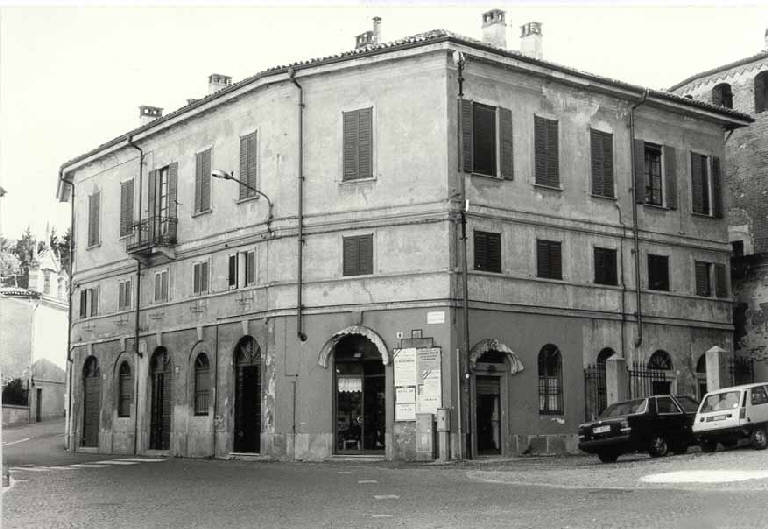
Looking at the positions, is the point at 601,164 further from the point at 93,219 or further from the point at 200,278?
the point at 93,219

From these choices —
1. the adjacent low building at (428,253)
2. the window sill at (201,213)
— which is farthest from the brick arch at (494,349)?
the window sill at (201,213)

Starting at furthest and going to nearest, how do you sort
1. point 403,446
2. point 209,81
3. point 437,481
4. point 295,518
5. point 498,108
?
point 209,81, point 498,108, point 403,446, point 437,481, point 295,518

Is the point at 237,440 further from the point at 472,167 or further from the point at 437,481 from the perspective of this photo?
the point at 437,481

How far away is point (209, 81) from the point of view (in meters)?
39.0

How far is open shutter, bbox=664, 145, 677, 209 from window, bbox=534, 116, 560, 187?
4904 mm

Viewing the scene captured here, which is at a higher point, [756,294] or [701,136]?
[701,136]

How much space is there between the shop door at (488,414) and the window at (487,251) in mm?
2998

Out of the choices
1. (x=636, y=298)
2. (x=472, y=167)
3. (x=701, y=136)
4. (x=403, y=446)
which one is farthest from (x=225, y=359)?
(x=701, y=136)

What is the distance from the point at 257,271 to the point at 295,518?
17626 millimetres

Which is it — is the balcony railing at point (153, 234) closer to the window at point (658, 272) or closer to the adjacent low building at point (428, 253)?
the adjacent low building at point (428, 253)

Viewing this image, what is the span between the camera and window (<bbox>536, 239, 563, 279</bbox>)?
99.7 ft

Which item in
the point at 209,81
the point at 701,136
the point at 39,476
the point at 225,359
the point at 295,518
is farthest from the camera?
the point at 209,81

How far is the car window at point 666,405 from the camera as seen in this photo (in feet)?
82.1

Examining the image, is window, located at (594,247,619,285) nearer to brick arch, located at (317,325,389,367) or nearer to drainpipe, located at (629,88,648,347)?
drainpipe, located at (629,88,648,347)
